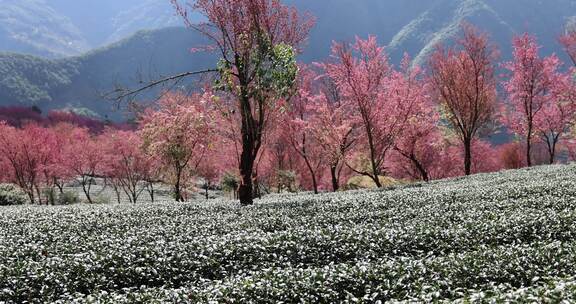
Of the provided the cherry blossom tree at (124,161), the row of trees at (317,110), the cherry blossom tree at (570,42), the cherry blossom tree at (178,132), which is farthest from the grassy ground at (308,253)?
the cherry blossom tree at (124,161)

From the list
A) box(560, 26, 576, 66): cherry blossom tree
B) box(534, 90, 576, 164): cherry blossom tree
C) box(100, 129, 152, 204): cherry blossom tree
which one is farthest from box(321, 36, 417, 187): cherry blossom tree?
box(100, 129, 152, 204): cherry blossom tree

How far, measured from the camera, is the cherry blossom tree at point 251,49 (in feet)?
65.8

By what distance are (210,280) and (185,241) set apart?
8.90 ft

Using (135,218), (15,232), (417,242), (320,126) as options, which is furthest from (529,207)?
(320,126)

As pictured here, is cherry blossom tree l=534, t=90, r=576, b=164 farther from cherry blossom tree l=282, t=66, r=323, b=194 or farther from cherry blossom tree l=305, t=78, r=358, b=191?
cherry blossom tree l=282, t=66, r=323, b=194

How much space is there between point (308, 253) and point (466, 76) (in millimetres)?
31668

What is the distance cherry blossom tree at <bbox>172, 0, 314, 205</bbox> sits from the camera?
20.1 m

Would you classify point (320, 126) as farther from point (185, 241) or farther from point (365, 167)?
point (185, 241)

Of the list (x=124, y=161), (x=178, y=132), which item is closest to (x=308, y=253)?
(x=178, y=132)

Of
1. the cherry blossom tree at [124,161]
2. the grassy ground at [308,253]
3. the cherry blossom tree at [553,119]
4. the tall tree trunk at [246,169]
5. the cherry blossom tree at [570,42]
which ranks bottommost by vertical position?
the grassy ground at [308,253]

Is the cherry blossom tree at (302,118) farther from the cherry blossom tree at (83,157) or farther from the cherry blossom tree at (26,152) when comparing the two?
the cherry blossom tree at (83,157)

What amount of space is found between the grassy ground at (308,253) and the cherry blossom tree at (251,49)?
473 cm

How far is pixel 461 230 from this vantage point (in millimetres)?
12781

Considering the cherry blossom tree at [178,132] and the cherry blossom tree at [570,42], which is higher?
the cherry blossom tree at [570,42]
